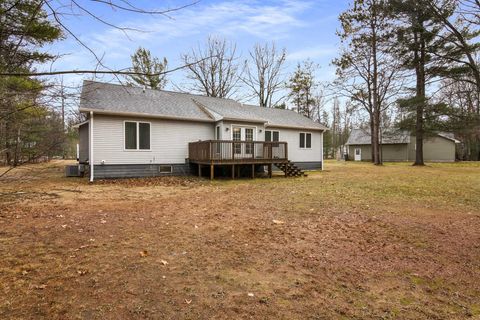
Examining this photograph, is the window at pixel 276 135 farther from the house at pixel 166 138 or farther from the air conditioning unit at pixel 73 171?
the air conditioning unit at pixel 73 171

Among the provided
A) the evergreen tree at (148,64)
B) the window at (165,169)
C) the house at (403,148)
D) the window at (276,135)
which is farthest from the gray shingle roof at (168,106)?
the house at (403,148)

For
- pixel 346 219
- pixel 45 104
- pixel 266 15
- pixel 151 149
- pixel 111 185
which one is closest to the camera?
pixel 45 104

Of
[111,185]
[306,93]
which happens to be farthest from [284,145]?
[306,93]

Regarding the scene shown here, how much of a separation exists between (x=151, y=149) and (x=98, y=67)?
12192 mm

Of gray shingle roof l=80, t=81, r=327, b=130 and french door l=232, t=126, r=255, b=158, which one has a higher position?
gray shingle roof l=80, t=81, r=327, b=130

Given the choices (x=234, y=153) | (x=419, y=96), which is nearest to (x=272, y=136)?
(x=234, y=153)

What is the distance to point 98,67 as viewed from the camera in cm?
248

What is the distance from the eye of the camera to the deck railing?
44.2 feet

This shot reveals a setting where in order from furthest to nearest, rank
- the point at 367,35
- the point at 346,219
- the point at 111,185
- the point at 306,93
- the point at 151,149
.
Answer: the point at 306,93
the point at 367,35
the point at 151,149
the point at 111,185
the point at 346,219

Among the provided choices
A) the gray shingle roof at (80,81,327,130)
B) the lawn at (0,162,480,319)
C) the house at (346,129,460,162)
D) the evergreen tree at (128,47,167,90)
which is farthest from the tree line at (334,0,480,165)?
the evergreen tree at (128,47,167,90)

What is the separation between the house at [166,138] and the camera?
516 inches

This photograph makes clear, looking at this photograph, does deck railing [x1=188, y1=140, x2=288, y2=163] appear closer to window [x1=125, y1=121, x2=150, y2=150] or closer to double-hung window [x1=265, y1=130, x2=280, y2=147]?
window [x1=125, y1=121, x2=150, y2=150]

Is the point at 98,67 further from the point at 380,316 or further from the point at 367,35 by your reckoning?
the point at 367,35

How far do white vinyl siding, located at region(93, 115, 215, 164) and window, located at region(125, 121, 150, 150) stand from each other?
15cm
